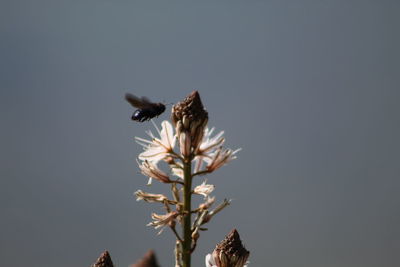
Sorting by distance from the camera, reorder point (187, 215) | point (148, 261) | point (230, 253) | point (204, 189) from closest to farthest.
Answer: point (148, 261) → point (187, 215) → point (204, 189) → point (230, 253)

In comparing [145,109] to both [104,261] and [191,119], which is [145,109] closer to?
[191,119]

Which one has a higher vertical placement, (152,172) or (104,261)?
(152,172)

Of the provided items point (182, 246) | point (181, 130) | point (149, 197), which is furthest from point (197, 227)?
point (181, 130)

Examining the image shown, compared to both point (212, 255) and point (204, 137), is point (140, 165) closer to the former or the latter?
point (204, 137)

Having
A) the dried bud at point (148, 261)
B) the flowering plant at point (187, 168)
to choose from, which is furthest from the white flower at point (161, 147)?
the dried bud at point (148, 261)

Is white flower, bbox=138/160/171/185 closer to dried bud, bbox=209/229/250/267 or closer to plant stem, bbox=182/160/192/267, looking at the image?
plant stem, bbox=182/160/192/267

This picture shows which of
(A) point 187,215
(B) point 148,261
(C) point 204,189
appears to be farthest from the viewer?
(C) point 204,189

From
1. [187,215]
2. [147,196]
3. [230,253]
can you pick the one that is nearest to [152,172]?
[147,196]
